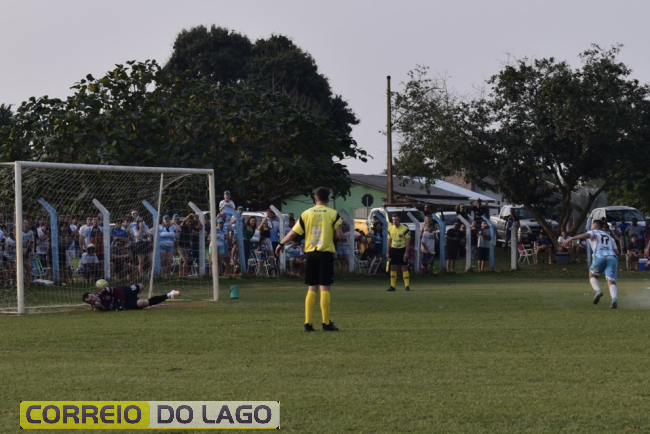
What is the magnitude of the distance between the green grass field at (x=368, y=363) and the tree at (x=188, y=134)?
1192 cm

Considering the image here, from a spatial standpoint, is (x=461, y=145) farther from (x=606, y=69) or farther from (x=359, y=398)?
(x=359, y=398)

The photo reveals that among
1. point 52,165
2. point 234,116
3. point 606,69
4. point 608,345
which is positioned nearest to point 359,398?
point 608,345

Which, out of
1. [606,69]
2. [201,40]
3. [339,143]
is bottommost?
[339,143]

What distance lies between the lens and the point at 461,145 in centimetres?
4103

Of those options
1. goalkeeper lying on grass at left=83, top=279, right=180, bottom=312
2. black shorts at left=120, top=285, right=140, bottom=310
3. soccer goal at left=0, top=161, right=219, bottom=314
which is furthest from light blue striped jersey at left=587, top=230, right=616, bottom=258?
black shorts at left=120, top=285, right=140, bottom=310

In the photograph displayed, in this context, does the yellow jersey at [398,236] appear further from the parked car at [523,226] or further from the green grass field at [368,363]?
the parked car at [523,226]

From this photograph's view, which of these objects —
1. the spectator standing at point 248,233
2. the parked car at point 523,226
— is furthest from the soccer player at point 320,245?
the parked car at point 523,226

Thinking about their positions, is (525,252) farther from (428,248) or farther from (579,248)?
(428,248)

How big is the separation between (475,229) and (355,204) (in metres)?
33.2

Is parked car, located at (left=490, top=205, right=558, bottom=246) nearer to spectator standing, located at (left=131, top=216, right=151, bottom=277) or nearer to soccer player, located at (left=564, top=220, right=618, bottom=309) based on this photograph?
spectator standing, located at (left=131, top=216, right=151, bottom=277)

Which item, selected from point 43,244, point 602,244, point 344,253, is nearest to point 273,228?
point 344,253

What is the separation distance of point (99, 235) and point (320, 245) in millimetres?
11486

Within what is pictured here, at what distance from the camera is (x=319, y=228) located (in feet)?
45.2

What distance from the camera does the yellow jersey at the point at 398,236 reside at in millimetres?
24255
